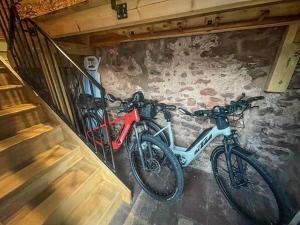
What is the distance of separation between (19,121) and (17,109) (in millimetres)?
128

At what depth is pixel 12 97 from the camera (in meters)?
1.62

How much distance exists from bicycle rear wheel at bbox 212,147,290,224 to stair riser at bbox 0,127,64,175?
68.6 inches

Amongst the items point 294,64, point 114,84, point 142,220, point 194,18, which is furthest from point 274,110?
point 114,84

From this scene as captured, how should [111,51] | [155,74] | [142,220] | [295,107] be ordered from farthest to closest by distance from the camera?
[111,51] → [155,74] → [142,220] → [295,107]

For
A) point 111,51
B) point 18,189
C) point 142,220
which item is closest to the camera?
point 18,189

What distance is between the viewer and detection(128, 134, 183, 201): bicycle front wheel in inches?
61.0

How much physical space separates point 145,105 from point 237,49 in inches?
43.6

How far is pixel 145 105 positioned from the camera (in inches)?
68.5

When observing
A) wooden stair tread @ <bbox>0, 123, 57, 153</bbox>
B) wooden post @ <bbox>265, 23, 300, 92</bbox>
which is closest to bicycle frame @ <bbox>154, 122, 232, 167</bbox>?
wooden post @ <bbox>265, 23, 300, 92</bbox>

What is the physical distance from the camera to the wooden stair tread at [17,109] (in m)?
1.38

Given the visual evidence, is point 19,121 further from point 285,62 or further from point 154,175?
point 285,62

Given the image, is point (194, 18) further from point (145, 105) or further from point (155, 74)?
point (145, 105)

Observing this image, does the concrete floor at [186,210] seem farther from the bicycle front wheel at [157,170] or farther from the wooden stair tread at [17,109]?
the wooden stair tread at [17,109]

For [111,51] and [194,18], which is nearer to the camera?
[194,18]
